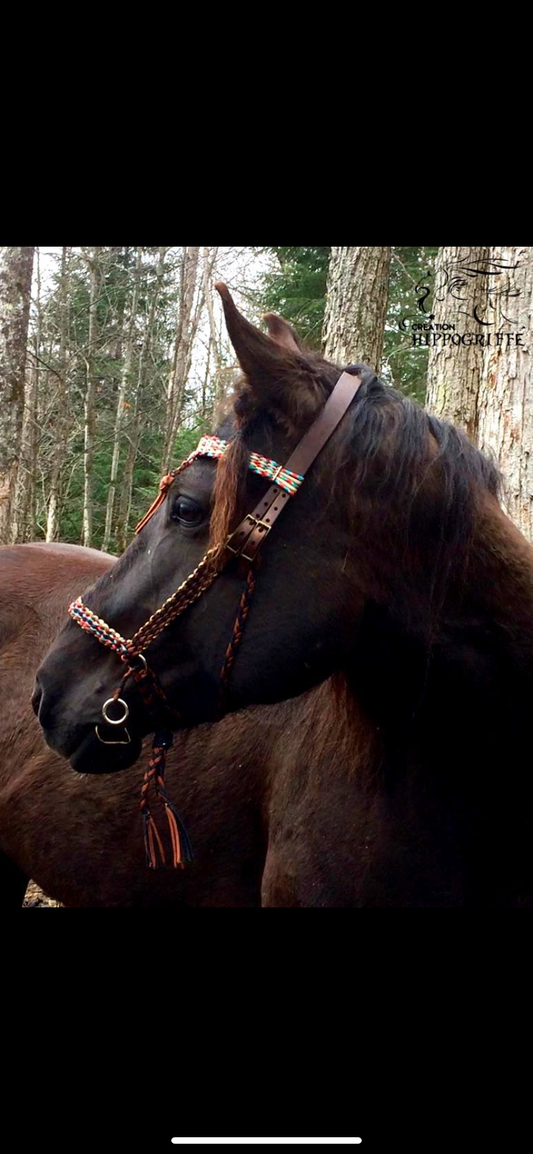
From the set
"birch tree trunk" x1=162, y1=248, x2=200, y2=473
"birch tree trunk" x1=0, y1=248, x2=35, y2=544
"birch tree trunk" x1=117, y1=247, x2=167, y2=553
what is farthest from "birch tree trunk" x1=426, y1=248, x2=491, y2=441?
"birch tree trunk" x1=117, y1=247, x2=167, y2=553

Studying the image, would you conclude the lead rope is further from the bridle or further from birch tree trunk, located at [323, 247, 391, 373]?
birch tree trunk, located at [323, 247, 391, 373]

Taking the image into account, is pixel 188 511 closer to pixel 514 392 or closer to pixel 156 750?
pixel 156 750

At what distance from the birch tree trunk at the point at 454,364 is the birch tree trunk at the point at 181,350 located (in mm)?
10916

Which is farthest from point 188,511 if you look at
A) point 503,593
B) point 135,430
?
point 135,430

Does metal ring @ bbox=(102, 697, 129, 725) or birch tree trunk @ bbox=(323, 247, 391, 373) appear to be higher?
birch tree trunk @ bbox=(323, 247, 391, 373)

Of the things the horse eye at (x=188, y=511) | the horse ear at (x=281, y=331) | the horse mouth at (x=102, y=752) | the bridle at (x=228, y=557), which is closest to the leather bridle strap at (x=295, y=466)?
the bridle at (x=228, y=557)

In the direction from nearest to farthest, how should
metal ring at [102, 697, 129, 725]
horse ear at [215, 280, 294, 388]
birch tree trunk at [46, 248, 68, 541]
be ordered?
1. horse ear at [215, 280, 294, 388]
2. metal ring at [102, 697, 129, 725]
3. birch tree trunk at [46, 248, 68, 541]

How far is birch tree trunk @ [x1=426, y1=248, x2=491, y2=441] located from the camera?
16.5ft

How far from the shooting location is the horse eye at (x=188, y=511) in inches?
Result: 83.7

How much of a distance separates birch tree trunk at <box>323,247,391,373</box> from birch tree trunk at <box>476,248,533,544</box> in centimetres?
174

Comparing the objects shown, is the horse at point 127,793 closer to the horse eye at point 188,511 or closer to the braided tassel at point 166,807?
the braided tassel at point 166,807

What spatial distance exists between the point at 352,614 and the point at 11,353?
21.1 ft

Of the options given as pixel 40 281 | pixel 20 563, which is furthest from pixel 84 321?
pixel 20 563

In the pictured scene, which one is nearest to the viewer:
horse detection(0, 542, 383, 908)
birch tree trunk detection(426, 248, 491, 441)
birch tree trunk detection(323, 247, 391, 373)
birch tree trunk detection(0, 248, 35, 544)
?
horse detection(0, 542, 383, 908)
